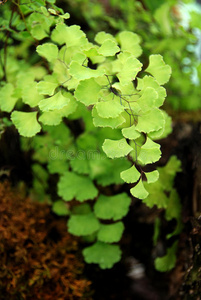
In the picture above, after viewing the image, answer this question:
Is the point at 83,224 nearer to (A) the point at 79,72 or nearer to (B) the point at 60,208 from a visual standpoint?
(B) the point at 60,208

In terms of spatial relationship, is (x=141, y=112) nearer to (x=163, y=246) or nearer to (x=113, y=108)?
(x=113, y=108)

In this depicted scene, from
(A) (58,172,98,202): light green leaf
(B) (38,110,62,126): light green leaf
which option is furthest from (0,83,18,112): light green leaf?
(A) (58,172,98,202): light green leaf

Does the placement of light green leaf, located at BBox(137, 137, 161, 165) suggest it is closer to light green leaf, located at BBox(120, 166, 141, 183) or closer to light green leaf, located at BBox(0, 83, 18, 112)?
light green leaf, located at BBox(120, 166, 141, 183)

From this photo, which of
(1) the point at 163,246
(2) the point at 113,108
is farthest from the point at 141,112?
(1) the point at 163,246

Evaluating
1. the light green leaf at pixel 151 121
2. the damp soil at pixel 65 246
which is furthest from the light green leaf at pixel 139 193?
the damp soil at pixel 65 246

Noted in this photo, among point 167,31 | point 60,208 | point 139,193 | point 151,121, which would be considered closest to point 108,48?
point 151,121

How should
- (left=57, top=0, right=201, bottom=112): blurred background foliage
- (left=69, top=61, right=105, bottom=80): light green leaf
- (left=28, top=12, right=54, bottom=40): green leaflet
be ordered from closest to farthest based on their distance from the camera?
(left=69, top=61, right=105, bottom=80): light green leaf
(left=28, top=12, right=54, bottom=40): green leaflet
(left=57, top=0, right=201, bottom=112): blurred background foliage
